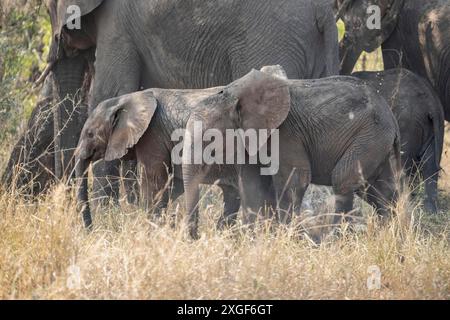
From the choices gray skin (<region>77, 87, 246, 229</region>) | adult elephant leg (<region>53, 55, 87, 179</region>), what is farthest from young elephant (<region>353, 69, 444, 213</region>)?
adult elephant leg (<region>53, 55, 87, 179</region>)

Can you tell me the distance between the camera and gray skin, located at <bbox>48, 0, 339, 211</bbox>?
800cm

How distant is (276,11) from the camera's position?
799 centimetres

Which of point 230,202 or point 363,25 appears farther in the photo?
point 363,25

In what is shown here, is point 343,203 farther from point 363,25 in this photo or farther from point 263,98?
point 363,25

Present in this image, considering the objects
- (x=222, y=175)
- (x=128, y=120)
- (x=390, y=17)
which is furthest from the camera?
(x=390, y=17)

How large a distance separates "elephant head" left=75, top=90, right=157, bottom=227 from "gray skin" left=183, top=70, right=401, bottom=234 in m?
0.37

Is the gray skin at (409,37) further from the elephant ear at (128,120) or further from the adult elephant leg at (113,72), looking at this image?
the elephant ear at (128,120)

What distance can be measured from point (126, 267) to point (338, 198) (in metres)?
1.79

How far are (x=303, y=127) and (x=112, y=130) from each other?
1.09 metres

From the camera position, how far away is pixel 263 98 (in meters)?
7.20

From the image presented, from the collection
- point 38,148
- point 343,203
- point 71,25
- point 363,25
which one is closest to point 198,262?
point 343,203

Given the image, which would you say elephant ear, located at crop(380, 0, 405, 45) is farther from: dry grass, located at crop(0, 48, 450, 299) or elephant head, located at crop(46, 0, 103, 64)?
dry grass, located at crop(0, 48, 450, 299)
